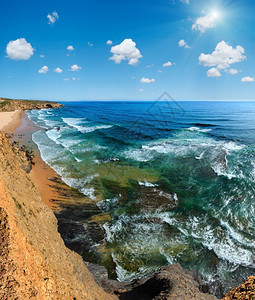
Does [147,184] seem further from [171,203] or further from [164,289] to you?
[164,289]

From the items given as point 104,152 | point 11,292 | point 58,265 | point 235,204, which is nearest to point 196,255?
point 235,204

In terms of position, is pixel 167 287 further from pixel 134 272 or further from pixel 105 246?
pixel 105 246

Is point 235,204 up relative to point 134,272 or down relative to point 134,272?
up

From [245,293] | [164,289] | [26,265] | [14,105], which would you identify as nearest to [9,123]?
[26,265]

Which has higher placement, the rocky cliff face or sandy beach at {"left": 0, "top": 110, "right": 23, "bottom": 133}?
sandy beach at {"left": 0, "top": 110, "right": 23, "bottom": 133}

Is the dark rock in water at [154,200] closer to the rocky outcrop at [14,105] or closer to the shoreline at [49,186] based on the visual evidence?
the shoreline at [49,186]

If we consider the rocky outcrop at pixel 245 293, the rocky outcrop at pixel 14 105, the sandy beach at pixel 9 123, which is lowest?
the rocky outcrop at pixel 245 293

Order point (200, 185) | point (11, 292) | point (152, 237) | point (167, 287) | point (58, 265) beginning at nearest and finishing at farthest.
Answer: point (11, 292), point (58, 265), point (167, 287), point (152, 237), point (200, 185)

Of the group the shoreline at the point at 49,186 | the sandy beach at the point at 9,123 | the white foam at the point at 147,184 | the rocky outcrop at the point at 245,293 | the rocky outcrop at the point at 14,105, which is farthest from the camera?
the rocky outcrop at the point at 14,105

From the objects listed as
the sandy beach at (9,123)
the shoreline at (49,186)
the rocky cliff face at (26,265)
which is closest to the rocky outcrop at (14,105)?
the sandy beach at (9,123)

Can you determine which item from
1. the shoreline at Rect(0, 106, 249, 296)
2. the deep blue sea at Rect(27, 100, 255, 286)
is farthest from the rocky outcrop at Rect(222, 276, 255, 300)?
the shoreline at Rect(0, 106, 249, 296)

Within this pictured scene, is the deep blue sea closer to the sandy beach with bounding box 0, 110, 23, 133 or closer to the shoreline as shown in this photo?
the shoreline
